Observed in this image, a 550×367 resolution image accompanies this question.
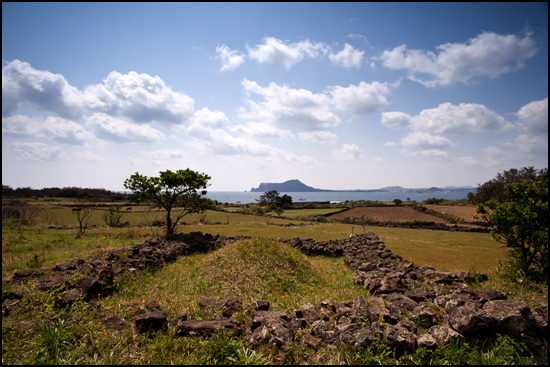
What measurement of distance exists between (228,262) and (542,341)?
8.57 meters

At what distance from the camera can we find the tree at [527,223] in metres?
7.93

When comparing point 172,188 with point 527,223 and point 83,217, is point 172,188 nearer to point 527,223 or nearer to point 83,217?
point 83,217

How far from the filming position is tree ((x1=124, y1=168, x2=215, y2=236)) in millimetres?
16141

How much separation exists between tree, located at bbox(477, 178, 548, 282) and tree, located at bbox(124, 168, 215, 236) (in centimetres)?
1544

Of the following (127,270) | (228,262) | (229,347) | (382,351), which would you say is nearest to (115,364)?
(229,347)

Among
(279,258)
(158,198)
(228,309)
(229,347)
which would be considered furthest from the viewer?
(158,198)

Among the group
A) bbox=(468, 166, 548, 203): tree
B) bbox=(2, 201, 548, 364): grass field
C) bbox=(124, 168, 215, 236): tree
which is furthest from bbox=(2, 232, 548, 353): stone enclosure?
bbox=(468, 166, 548, 203): tree

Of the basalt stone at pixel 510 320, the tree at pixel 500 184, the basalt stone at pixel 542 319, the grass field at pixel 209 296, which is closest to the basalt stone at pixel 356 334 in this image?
the grass field at pixel 209 296

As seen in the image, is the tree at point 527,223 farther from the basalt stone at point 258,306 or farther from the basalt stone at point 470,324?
the basalt stone at point 258,306

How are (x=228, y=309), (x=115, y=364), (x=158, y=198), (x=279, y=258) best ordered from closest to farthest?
(x=115, y=364), (x=228, y=309), (x=279, y=258), (x=158, y=198)

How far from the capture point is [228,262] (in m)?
9.66

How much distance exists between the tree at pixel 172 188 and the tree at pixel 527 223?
15436 mm

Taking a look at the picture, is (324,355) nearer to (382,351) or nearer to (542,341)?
(382,351)

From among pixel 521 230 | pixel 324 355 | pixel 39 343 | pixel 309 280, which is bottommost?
pixel 309 280
